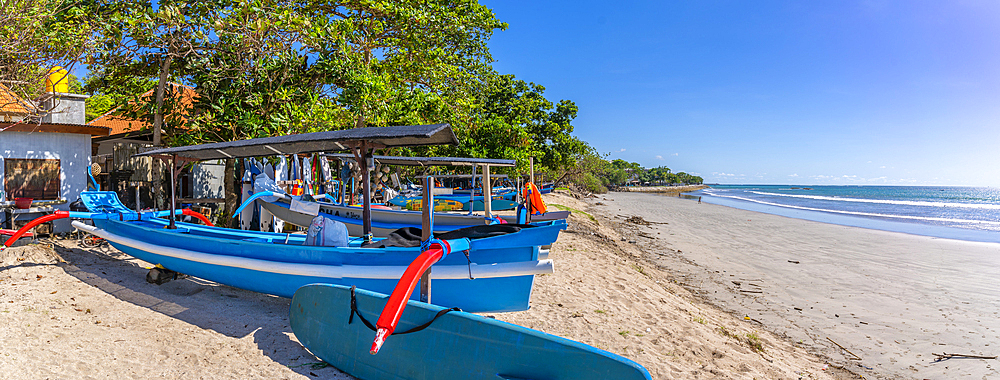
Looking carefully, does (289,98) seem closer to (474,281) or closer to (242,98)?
(242,98)

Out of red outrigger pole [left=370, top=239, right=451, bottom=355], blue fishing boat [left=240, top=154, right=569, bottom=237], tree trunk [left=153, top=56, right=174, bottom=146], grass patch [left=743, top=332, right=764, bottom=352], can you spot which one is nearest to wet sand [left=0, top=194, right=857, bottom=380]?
grass patch [left=743, top=332, right=764, bottom=352]

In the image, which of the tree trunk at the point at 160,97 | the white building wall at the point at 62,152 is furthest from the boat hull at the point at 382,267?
the white building wall at the point at 62,152

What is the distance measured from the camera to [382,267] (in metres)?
4.57

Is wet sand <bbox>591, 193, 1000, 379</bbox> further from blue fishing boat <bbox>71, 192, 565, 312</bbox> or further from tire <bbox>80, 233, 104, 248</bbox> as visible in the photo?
tire <bbox>80, 233, 104, 248</bbox>

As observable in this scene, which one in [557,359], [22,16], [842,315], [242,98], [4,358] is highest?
[22,16]

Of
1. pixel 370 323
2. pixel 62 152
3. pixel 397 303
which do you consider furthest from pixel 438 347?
pixel 62 152

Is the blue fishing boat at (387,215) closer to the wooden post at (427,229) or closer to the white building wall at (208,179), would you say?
the wooden post at (427,229)

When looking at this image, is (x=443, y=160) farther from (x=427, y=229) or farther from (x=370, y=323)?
(x=370, y=323)

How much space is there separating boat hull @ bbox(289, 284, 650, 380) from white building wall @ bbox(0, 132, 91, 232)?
8681 millimetres

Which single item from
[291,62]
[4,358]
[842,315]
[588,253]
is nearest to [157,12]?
[291,62]

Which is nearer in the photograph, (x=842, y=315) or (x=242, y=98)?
(x=842, y=315)

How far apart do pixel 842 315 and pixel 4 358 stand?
1023cm

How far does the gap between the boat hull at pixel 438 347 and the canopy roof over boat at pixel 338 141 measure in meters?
1.71

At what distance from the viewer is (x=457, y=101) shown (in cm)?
1560
